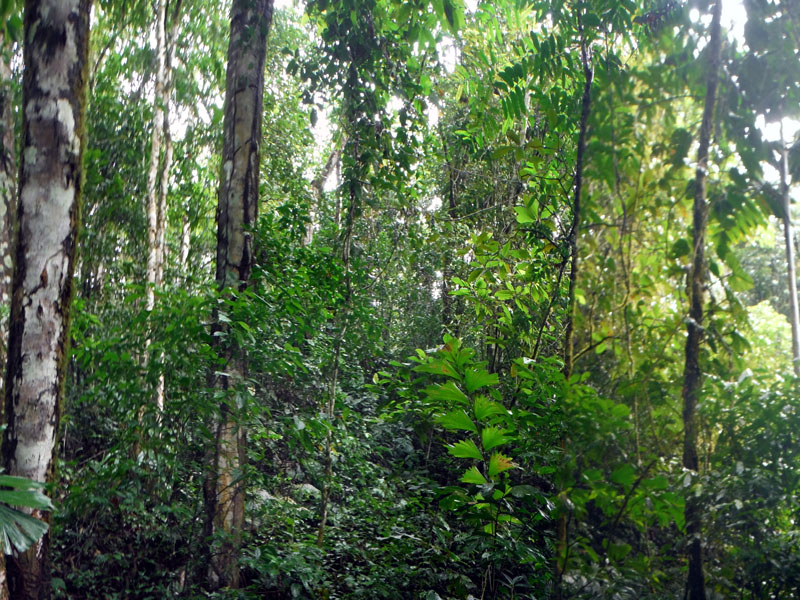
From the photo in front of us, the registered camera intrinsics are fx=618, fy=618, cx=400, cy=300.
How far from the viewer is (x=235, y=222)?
15.1 ft

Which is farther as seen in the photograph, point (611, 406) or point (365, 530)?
point (365, 530)

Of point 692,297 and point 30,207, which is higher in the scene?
point 30,207

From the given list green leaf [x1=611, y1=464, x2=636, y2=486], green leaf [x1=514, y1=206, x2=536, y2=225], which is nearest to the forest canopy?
green leaf [x1=611, y1=464, x2=636, y2=486]

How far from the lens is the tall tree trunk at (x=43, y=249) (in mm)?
3379

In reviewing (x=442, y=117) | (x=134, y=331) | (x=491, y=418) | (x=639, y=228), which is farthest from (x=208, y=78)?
(x=639, y=228)

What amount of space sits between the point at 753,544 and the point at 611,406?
40cm

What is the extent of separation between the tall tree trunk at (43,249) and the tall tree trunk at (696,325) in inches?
130

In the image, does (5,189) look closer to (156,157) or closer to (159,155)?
(156,157)

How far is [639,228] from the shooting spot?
1.57 m

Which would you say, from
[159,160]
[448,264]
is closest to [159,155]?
[159,160]

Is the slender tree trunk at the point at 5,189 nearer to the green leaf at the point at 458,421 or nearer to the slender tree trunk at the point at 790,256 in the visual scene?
the green leaf at the point at 458,421

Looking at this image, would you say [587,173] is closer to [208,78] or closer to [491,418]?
[491,418]

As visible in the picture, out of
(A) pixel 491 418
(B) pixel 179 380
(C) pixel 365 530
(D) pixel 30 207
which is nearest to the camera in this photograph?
(A) pixel 491 418

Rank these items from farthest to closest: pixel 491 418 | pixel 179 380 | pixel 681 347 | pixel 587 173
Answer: pixel 179 380 < pixel 491 418 < pixel 587 173 < pixel 681 347
